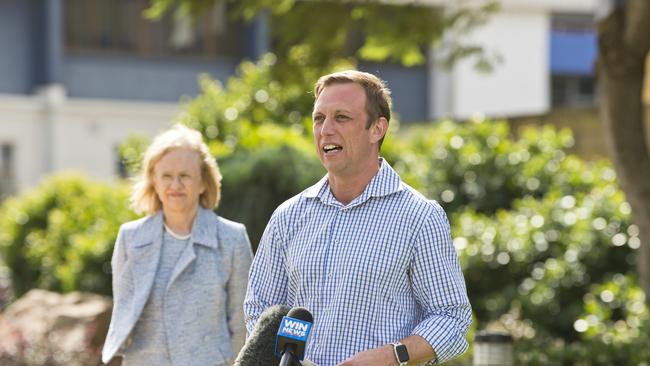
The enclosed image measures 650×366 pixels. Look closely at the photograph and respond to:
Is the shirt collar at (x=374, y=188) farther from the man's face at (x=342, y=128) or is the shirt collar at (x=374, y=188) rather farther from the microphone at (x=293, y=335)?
the microphone at (x=293, y=335)

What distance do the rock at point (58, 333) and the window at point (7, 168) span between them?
21.6 metres

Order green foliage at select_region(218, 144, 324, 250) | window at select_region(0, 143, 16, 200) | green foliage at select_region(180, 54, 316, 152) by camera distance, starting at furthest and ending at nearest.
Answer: window at select_region(0, 143, 16, 200)
green foliage at select_region(180, 54, 316, 152)
green foliage at select_region(218, 144, 324, 250)

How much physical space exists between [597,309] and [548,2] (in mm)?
27973

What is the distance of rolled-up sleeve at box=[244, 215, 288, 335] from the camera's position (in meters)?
4.56

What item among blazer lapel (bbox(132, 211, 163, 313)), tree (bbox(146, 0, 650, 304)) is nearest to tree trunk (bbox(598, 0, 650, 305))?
tree (bbox(146, 0, 650, 304))

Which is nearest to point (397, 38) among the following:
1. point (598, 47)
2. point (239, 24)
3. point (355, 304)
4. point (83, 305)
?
point (598, 47)

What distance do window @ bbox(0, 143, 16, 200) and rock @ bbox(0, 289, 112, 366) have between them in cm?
2157

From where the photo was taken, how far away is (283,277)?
4.58 meters

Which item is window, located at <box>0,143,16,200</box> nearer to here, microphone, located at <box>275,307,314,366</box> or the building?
the building

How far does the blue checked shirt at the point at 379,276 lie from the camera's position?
4336 millimetres

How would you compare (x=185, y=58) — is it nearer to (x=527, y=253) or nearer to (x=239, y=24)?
(x=239, y=24)

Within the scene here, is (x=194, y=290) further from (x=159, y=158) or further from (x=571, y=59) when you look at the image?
(x=571, y=59)

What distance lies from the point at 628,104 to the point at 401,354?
6289 millimetres

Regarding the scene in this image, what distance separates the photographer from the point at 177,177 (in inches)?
249
